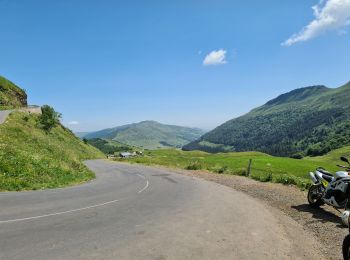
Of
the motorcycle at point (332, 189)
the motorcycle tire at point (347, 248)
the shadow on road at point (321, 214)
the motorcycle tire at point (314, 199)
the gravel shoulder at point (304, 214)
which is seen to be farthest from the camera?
the motorcycle tire at point (314, 199)

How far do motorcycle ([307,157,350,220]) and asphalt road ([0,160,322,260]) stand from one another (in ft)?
6.53

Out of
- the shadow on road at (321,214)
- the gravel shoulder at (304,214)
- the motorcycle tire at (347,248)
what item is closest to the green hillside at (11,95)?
the gravel shoulder at (304,214)

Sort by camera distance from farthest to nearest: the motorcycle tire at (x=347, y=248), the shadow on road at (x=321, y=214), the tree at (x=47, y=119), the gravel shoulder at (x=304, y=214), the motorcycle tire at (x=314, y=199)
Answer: the tree at (x=47, y=119)
the motorcycle tire at (x=314, y=199)
the shadow on road at (x=321, y=214)
the gravel shoulder at (x=304, y=214)
the motorcycle tire at (x=347, y=248)

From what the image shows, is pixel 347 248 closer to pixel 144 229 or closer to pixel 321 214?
pixel 144 229

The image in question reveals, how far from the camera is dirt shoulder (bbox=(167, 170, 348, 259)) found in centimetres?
1151

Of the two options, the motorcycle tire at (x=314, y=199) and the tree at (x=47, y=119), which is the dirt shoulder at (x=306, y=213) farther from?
the tree at (x=47, y=119)

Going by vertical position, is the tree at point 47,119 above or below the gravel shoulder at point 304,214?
above

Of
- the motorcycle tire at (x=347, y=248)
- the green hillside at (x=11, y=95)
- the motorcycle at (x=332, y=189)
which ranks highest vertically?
the green hillside at (x=11, y=95)

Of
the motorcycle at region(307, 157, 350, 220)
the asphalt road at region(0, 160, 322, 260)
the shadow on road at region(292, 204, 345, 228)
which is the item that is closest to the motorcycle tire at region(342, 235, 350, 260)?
the asphalt road at region(0, 160, 322, 260)

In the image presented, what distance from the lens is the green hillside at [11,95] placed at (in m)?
91.5

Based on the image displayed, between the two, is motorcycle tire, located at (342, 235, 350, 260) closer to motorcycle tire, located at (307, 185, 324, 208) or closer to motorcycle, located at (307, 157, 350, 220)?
motorcycle, located at (307, 157, 350, 220)

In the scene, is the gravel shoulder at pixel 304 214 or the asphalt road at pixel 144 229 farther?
the gravel shoulder at pixel 304 214

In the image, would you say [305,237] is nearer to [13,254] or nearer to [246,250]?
[246,250]

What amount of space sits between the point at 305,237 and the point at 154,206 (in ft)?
23.1
